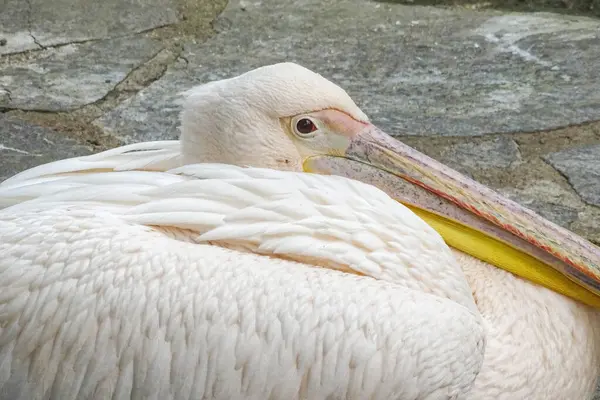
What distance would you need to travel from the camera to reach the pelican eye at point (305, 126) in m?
1.77

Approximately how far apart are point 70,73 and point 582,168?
1.56 metres

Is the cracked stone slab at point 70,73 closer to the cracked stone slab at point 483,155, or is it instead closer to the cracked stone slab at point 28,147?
the cracked stone slab at point 28,147

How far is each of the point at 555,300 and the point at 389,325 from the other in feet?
1.35

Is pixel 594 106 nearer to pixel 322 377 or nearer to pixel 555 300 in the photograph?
pixel 555 300

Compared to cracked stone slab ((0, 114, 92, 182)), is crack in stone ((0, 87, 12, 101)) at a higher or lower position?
higher

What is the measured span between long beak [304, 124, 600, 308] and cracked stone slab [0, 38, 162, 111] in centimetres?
129

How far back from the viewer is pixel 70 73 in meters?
3.01

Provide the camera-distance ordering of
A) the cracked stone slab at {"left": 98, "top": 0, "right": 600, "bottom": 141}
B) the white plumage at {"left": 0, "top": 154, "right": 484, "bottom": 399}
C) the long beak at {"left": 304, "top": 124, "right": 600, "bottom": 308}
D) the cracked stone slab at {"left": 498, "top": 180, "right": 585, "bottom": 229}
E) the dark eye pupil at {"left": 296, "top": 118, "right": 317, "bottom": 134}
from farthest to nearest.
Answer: the cracked stone slab at {"left": 98, "top": 0, "right": 600, "bottom": 141}, the cracked stone slab at {"left": 498, "top": 180, "right": 585, "bottom": 229}, the dark eye pupil at {"left": 296, "top": 118, "right": 317, "bottom": 134}, the long beak at {"left": 304, "top": 124, "right": 600, "bottom": 308}, the white plumage at {"left": 0, "top": 154, "right": 484, "bottom": 399}

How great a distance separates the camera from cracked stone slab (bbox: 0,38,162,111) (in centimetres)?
284

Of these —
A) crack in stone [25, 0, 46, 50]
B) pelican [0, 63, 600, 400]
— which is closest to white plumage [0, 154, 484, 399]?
pelican [0, 63, 600, 400]

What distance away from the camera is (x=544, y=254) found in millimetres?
1670

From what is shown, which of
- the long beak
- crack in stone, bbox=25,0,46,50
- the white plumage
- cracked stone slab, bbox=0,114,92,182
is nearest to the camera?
the white plumage

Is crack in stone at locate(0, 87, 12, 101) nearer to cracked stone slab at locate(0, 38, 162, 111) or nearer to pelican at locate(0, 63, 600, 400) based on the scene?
cracked stone slab at locate(0, 38, 162, 111)

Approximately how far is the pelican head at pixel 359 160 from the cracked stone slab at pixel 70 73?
1.17 meters
